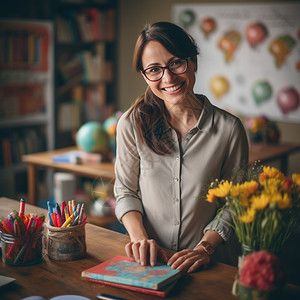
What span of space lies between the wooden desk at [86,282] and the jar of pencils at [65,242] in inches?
0.8

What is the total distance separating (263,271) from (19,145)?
3663 millimetres

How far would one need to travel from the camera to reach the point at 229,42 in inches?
190

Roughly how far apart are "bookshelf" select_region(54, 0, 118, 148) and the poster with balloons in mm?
842

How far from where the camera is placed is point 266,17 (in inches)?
180

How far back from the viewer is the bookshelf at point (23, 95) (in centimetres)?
411

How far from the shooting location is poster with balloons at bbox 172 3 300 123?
4484mm

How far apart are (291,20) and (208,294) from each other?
3780 millimetres

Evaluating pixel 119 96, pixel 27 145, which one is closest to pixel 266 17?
pixel 119 96

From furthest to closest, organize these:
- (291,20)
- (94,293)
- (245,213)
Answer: (291,20)
(94,293)
(245,213)

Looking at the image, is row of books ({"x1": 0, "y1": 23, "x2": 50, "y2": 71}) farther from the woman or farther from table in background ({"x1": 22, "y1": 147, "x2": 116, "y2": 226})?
the woman

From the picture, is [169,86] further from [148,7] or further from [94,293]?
[148,7]

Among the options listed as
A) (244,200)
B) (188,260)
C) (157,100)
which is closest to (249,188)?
(244,200)

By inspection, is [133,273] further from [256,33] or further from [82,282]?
[256,33]

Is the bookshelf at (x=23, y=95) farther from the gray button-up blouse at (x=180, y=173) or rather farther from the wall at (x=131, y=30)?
the gray button-up blouse at (x=180, y=173)
